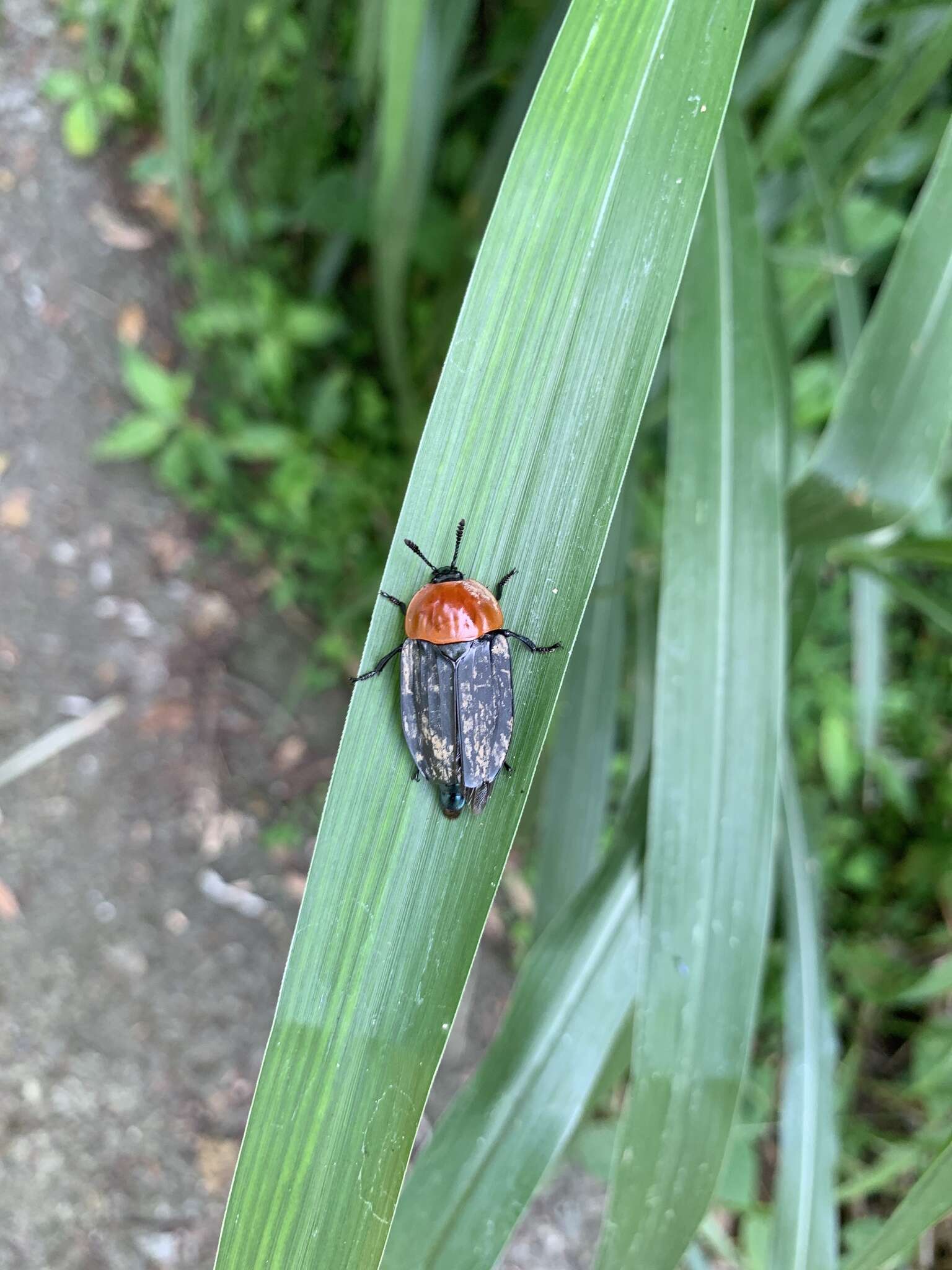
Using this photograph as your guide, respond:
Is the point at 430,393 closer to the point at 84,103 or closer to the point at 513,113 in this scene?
the point at 513,113

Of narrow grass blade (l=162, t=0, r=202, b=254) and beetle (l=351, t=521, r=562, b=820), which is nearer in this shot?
beetle (l=351, t=521, r=562, b=820)

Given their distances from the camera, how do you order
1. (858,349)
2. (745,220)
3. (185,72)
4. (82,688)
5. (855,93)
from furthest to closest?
(82,688) → (855,93) → (185,72) → (745,220) → (858,349)

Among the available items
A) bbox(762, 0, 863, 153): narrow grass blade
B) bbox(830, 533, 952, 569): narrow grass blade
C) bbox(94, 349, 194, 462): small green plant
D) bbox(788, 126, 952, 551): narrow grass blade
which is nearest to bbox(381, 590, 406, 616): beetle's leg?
bbox(788, 126, 952, 551): narrow grass blade

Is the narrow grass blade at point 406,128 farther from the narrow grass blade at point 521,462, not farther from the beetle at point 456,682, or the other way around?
the beetle at point 456,682

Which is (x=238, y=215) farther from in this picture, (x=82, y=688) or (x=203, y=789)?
(x=203, y=789)

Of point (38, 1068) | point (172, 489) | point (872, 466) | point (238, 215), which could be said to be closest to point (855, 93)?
point (872, 466)

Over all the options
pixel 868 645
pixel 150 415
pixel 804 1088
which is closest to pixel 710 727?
pixel 804 1088

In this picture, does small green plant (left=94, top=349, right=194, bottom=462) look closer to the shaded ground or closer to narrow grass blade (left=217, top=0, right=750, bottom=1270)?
the shaded ground
